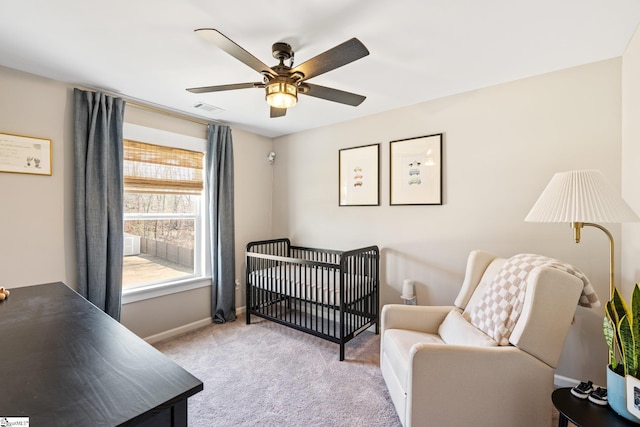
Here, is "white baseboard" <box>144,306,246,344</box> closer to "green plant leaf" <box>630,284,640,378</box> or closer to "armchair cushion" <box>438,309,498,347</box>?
"armchair cushion" <box>438,309,498,347</box>

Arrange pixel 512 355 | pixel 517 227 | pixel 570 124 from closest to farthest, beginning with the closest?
pixel 512 355 → pixel 570 124 → pixel 517 227

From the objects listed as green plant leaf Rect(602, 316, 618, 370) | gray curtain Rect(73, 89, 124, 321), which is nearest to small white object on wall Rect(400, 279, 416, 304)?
green plant leaf Rect(602, 316, 618, 370)

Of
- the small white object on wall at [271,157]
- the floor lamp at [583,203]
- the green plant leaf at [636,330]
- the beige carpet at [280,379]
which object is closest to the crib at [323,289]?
the beige carpet at [280,379]

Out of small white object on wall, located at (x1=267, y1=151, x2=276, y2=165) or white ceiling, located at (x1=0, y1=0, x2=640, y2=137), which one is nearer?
white ceiling, located at (x1=0, y1=0, x2=640, y2=137)

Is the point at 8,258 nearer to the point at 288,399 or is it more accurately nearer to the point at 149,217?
the point at 149,217

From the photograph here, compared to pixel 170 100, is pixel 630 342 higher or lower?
lower

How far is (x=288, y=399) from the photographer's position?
196cm

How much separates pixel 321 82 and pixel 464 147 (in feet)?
4.49

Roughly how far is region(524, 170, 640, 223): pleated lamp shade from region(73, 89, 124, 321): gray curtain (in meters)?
3.11

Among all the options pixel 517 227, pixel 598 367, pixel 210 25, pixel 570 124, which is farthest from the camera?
pixel 517 227

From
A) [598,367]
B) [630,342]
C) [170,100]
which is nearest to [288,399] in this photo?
[630,342]

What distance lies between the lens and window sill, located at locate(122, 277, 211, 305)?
2.68 meters

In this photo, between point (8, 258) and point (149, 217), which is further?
point (149, 217)

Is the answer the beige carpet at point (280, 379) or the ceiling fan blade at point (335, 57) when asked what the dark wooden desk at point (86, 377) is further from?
the ceiling fan blade at point (335, 57)
